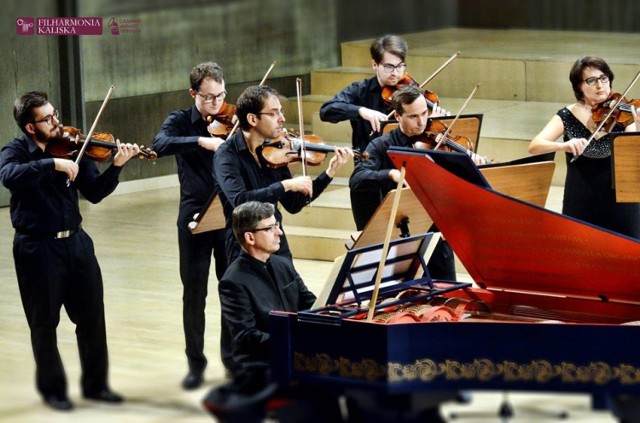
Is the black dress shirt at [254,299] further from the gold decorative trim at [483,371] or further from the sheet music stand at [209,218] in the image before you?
the sheet music stand at [209,218]

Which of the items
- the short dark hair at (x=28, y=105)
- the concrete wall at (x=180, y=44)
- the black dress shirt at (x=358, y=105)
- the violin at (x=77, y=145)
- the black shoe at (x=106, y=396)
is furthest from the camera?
the concrete wall at (x=180, y=44)

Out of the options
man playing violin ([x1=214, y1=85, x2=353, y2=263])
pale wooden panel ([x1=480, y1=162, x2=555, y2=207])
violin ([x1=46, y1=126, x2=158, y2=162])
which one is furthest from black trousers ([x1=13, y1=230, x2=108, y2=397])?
pale wooden panel ([x1=480, y1=162, x2=555, y2=207])

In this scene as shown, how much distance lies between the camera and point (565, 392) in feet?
11.3

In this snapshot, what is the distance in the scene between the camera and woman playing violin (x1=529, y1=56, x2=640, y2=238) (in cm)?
499

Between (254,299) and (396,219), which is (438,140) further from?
(254,299)

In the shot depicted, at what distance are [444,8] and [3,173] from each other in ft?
22.2

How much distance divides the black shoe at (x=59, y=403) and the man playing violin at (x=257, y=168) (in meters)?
0.76

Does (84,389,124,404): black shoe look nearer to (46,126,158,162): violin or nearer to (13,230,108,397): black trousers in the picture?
(13,230,108,397): black trousers

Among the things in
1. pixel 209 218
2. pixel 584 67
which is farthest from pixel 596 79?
pixel 209 218

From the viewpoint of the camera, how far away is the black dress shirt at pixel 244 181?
4.37 m

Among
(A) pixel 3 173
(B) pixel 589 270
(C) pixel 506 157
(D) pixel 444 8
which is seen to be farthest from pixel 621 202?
(D) pixel 444 8

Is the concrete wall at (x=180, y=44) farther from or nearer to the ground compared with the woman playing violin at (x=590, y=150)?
farther from the ground

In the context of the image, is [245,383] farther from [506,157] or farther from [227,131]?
[506,157]

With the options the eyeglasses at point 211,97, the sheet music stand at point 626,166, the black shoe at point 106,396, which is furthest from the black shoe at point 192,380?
the sheet music stand at point 626,166
